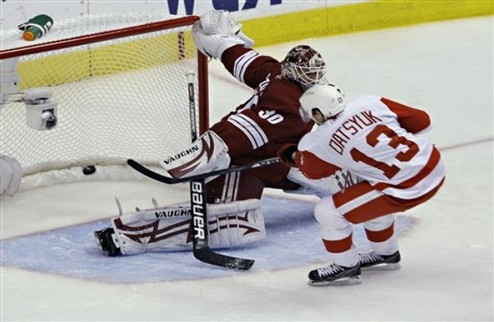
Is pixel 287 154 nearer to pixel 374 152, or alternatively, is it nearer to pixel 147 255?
pixel 374 152

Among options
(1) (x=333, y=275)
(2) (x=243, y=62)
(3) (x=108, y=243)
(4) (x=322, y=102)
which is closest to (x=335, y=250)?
(1) (x=333, y=275)

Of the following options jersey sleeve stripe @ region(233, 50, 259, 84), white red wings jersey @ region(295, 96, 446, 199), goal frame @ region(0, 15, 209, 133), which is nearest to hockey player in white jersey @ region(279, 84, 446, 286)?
white red wings jersey @ region(295, 96, 446, 199)

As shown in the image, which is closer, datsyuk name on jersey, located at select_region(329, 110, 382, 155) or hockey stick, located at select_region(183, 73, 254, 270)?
datsyuk name on jersey, located at select_region(329, 110, 382, 155)

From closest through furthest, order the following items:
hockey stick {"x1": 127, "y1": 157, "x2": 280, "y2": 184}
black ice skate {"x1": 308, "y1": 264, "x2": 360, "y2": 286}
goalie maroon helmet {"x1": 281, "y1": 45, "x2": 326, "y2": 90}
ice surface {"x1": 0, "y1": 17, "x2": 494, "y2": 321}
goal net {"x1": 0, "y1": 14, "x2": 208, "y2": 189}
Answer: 1. ice surface {"x1": 0, "y1": 17, "x2": 494, "y2": 321}
2. black ice skate {"x1": 308, "y1": 264, "x2": 360, "y2": 286}
3. goalie maroon helmet {"x1": 281, "y1": 45, "x2": 326, "y2": 90}
4. hockey stick {"x1": 127, "y1": 157, "x2": 280, "y2": 184}
5. goal net {"x1": 0, "y1": 14, "x2": 208, "y2": 189}

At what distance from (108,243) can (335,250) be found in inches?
27.4

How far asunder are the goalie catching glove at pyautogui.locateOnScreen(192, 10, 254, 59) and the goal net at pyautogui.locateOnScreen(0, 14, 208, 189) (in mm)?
118

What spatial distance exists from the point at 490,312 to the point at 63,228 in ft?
4.57

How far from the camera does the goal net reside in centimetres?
479

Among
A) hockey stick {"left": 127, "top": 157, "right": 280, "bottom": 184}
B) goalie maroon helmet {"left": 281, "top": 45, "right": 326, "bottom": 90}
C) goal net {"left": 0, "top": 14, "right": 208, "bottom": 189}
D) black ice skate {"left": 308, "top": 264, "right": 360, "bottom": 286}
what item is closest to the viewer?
black ice skate {"left": 308, "top": 264, "right": 360, "bottom": 286}

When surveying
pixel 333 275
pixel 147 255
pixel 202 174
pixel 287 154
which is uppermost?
pixel 287 154

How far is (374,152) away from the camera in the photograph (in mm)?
3850

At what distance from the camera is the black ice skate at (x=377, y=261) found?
13.5 feet

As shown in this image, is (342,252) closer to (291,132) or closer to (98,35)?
(291,132)

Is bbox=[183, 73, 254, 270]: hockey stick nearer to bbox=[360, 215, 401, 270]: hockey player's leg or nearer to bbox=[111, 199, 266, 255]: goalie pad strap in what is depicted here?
bbox=[111, 199, 266, 255]: goalie pad strap
